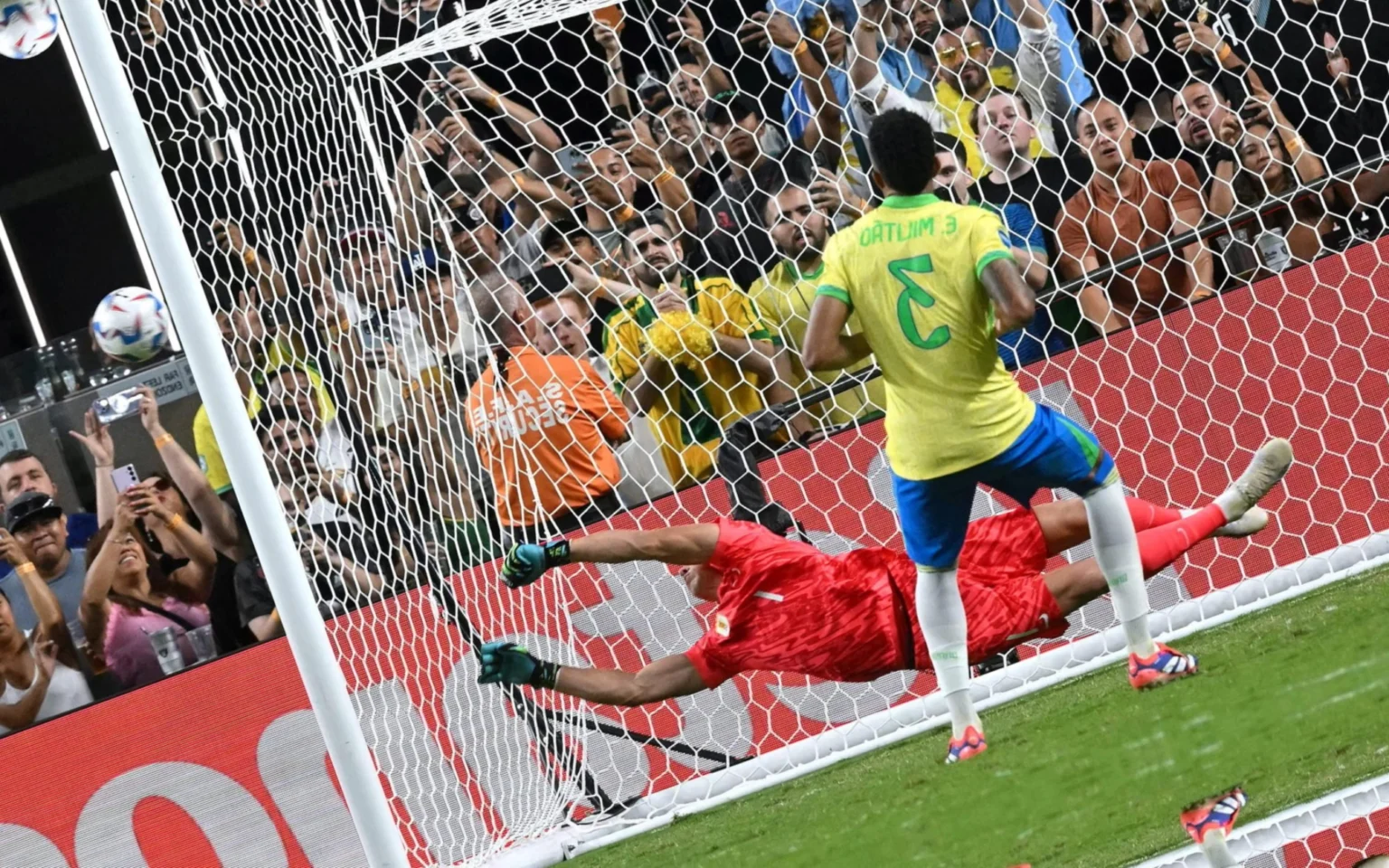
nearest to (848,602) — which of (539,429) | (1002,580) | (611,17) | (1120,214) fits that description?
(1002,580)

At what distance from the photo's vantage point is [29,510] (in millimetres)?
4156

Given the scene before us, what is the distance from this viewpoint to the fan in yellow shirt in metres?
2.60

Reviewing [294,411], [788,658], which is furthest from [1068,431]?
[294,411]

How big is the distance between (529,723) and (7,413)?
1.81m

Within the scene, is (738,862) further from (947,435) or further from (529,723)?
(947,435)

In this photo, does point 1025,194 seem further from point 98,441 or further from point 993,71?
point 98,441

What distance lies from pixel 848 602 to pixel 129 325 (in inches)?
66.6

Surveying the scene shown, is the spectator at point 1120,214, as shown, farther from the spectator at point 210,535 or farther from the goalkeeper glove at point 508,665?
the spectator at point 210,535

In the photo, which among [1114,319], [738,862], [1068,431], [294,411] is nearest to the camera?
[1068,431]

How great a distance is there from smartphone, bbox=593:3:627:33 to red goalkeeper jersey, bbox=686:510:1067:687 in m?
1.32

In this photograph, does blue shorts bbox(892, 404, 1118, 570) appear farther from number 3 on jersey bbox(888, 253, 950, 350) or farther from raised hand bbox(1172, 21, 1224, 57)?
raised hand bbox(1172, 21, 1224, 57)

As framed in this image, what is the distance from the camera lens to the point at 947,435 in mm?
2693

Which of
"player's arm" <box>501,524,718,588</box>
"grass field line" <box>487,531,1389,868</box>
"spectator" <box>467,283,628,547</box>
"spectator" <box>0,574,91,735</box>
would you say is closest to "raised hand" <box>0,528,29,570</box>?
"spectator" <box>0,574,91,735</box>

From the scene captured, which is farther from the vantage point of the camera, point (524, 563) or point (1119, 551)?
point (524, 563)
